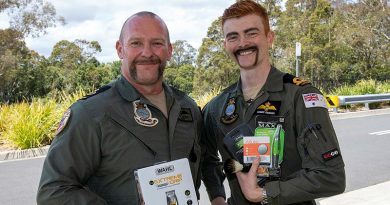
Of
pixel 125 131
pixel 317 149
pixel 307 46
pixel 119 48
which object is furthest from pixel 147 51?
pixel 307 46

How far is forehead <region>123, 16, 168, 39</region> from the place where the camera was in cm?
225

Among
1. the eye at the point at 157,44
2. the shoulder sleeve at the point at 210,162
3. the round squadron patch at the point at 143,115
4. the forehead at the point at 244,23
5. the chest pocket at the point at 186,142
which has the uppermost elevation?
the forehead at the point at 244,23

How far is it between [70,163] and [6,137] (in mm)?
8668

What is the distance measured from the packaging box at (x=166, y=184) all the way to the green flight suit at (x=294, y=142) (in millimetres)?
412

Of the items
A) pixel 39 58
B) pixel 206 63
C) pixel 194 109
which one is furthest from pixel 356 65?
pixel 194 109

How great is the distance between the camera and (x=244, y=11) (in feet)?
7.96

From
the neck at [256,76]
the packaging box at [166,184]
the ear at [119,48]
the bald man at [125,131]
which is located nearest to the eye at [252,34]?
the neck at [256,76]

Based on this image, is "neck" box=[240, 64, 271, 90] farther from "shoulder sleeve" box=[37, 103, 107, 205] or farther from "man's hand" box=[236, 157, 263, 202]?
"shoulder sleeve" box=[37, 103, 107, 205]

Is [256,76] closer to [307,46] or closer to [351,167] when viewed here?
[351,167]

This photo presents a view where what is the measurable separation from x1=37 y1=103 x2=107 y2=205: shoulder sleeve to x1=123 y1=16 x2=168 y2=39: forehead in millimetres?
490

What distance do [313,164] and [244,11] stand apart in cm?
93

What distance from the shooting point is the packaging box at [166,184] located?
1.89 m

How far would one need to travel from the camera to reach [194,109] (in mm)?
2486

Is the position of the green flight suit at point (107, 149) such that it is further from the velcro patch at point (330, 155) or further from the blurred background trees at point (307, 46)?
the blurred background trees at point (307, 46)
